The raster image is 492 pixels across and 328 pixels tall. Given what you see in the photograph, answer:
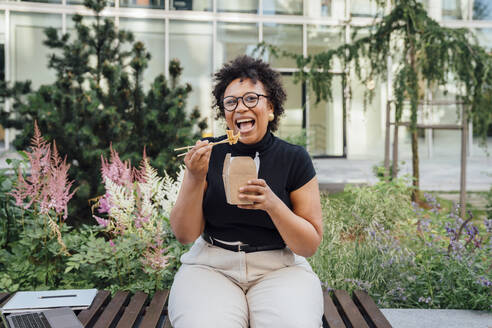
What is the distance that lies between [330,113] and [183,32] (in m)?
4.63

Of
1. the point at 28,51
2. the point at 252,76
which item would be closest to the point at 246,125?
the point at 252,76

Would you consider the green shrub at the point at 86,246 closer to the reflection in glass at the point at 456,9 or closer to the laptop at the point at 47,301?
the laptop at the point at 47,301

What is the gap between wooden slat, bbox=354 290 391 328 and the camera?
205cm

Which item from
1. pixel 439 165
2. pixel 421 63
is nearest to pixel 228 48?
pixel 439 165

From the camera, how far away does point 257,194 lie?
1.69 meters

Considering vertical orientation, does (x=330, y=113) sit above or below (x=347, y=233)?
above

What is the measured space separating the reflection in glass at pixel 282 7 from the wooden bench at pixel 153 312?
37.8 ft

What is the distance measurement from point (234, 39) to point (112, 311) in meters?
11.5

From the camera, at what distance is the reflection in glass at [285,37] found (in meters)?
13.0

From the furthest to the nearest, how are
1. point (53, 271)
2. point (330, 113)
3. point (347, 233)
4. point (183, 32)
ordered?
point (330, 113) < point (183, 32) < point (347, 233) < point (53, 271)

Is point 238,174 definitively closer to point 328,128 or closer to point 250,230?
point 250,230

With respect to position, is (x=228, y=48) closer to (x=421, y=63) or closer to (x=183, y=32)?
(x=183, y=32)

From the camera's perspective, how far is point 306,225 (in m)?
1.88

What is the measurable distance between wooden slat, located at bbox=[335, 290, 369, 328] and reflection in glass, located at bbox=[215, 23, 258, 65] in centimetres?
1096
